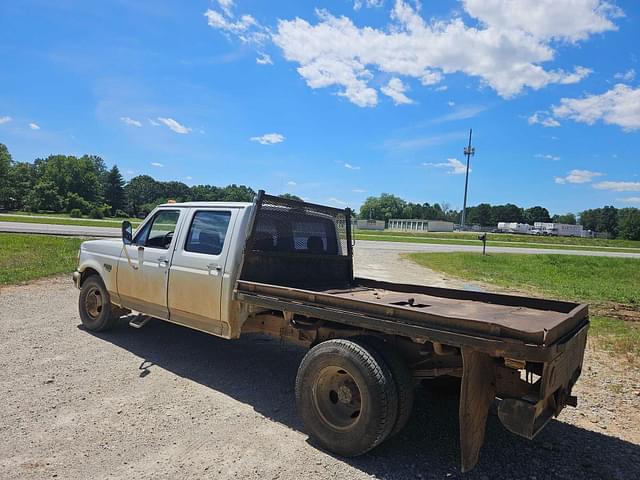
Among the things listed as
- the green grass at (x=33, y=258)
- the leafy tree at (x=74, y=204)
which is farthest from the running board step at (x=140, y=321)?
the leafy tree at (x=74, y=204)

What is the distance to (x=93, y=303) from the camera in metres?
6.40

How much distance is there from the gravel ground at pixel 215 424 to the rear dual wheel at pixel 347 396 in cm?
17

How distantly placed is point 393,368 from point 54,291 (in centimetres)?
888

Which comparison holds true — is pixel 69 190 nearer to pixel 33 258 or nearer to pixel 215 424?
pixel 33 258

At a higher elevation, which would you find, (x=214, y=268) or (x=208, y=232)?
(x=208, y=232)

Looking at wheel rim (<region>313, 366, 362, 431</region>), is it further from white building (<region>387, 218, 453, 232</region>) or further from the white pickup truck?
white building (<region>387, 218, 453, 232</region>)

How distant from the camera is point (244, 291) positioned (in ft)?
13.9

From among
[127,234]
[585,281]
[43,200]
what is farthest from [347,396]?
[43,200]

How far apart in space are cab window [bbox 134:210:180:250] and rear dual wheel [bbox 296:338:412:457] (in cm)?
280

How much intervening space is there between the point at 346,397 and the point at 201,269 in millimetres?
2182

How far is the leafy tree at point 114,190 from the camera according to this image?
A: 9319 cm

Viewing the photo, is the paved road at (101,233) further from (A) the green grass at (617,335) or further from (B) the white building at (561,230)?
(B) the white building at (561,230)

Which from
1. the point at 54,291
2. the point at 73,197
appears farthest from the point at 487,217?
the point at 54,291

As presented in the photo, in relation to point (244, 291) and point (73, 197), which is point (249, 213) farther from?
point (73, 197)
